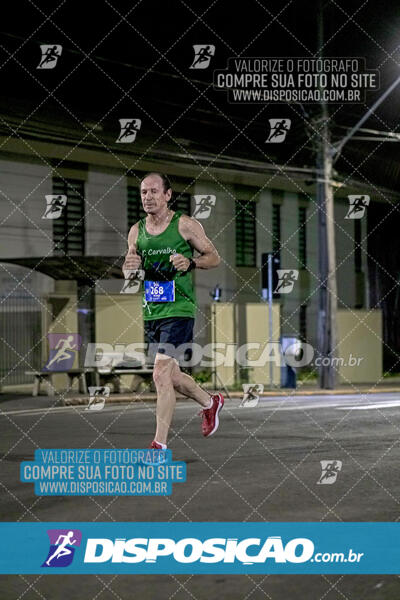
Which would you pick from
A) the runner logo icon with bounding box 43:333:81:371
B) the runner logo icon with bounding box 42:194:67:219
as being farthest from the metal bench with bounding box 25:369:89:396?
the runner logo icon with bounding box 42:194:67:219

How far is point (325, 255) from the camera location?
86.7 ft

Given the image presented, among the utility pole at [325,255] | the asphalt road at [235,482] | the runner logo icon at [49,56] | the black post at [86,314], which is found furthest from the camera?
the runner logo icon at [49,56]

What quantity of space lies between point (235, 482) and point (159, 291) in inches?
99.1

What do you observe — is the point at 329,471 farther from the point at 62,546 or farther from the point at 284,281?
the point at 284,281

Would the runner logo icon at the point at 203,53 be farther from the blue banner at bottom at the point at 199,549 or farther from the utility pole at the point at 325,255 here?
the blue banner at bottom at the point at 199,549

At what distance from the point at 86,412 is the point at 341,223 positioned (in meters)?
20.5

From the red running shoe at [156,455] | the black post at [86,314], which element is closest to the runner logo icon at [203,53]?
the black post at [86,314]

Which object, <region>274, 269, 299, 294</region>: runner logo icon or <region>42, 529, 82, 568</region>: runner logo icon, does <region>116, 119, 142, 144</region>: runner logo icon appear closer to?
<region>274, 269, 299, 294</region>: runner logo icon

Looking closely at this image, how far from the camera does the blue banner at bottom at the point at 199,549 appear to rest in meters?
5.76

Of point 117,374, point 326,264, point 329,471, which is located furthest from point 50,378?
point 329,471

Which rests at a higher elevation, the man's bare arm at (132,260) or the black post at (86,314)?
the man's bare arm at (132,260)

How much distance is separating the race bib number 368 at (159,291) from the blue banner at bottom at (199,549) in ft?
4.61

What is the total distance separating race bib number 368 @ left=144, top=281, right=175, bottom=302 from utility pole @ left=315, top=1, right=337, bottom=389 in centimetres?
1946

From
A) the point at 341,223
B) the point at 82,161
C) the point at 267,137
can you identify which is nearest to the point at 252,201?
the point at 267,137
